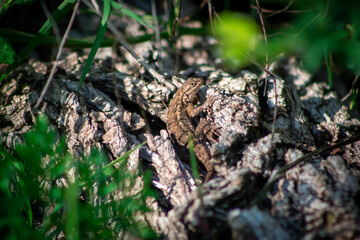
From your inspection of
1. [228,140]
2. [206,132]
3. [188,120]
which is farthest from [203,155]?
[188,120]

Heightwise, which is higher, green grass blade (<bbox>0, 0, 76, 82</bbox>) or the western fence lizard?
green grass blade (<bbox>0, 0, 76, 82</bbox>)

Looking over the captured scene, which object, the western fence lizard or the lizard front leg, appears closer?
the western fence lizard

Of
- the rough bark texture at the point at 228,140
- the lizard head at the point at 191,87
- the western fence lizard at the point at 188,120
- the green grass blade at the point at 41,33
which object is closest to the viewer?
the rough bark texture at the point at 228,140

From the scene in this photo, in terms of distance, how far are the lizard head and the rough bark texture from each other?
6.2 inches

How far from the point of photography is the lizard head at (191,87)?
3.91 m

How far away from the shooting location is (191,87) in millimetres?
3965

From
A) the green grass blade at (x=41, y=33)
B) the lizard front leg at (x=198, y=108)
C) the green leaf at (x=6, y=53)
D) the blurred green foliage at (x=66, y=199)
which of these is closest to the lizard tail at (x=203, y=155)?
the lizard front leg at (x=198, y=108)

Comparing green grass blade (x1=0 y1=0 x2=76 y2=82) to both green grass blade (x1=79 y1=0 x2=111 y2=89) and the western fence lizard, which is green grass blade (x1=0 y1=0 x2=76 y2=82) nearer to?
green grass blade (x1=79 y1=0 x2=111 y2=89)

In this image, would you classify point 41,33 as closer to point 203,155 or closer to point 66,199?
point 66,199

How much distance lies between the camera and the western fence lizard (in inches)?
135

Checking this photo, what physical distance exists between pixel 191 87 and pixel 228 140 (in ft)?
4.61

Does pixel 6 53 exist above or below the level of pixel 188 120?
above

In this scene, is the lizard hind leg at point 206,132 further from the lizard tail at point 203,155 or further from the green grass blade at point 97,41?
the green grass blade at point 97,41

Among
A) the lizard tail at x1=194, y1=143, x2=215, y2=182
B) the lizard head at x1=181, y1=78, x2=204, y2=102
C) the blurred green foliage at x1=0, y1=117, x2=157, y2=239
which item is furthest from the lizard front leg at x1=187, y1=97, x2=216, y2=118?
the blurred green foliage at x1=0, y1=117, x2=157, y2=239
